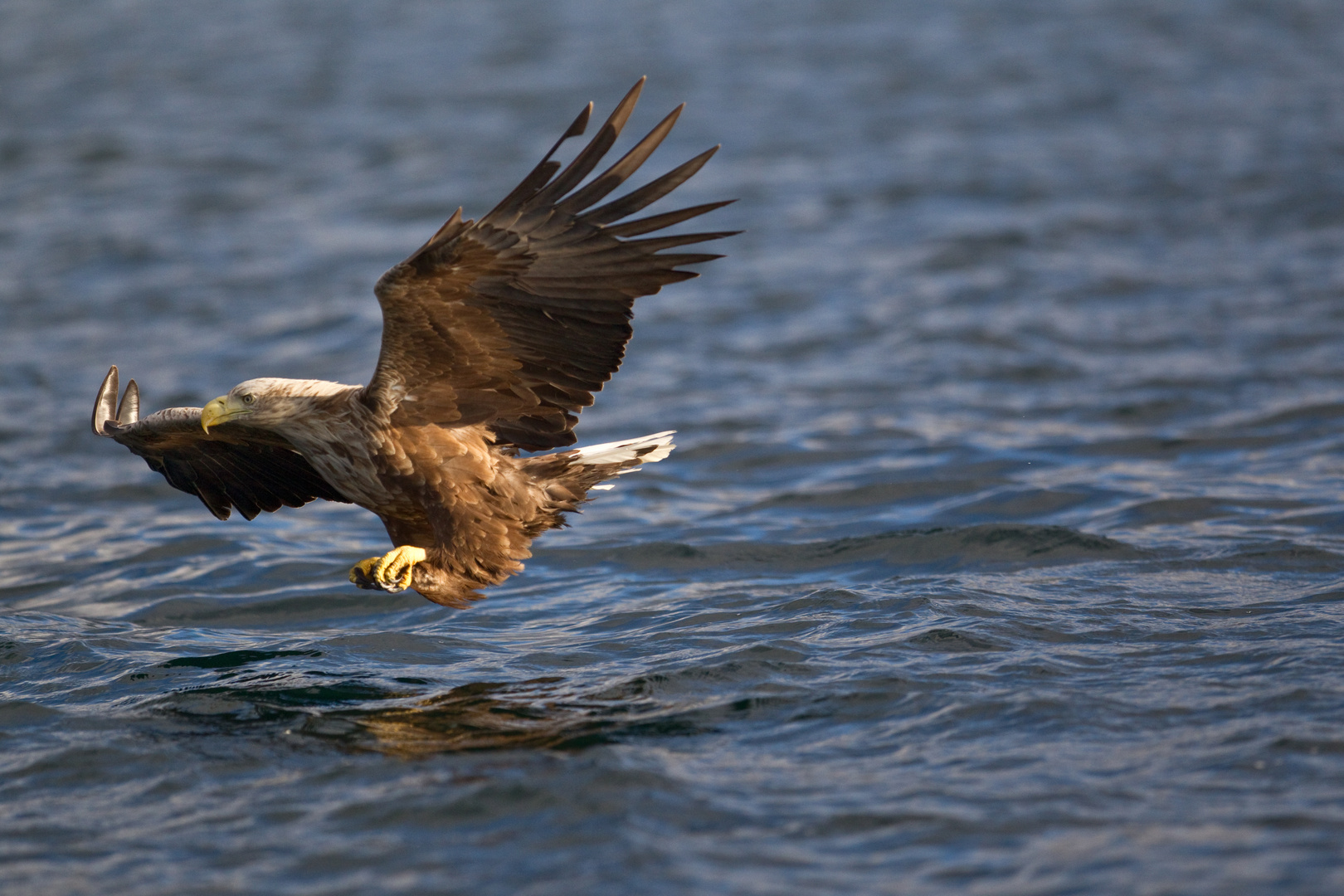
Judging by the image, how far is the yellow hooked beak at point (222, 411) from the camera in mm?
5805

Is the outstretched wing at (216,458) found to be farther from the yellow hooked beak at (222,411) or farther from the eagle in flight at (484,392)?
→ the yellow hooked beak at (222,411)

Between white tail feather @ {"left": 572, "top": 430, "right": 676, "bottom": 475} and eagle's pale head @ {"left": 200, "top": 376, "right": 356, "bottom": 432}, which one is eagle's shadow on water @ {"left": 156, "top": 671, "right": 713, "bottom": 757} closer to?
white tail feather @ {"left": 572, "top": 430, "right": 676, "bottom": 475}

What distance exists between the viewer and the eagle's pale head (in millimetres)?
5805

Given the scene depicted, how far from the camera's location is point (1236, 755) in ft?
15.1

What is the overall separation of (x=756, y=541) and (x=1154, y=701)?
9.63ft

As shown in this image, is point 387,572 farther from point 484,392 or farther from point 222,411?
point 222,411

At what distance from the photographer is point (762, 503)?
27.8ft

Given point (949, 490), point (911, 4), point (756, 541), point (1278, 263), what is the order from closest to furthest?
point (756, 541), point (949, 490), point (1278, 263), point (911, 4)

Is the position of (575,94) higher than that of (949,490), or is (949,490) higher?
(575,94)

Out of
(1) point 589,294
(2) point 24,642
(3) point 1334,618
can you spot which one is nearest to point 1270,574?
(3) point 1334,618

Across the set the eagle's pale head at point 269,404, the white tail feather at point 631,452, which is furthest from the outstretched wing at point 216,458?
the white tail feather at point 631,452

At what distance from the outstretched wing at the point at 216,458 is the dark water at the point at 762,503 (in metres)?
0.65

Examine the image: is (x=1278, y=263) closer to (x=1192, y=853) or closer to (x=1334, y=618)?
(x=1334, y=618)

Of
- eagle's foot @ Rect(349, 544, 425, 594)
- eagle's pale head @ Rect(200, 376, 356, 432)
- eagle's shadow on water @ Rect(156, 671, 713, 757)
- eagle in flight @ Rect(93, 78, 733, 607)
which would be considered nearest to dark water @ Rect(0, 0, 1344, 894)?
eagle's shadow on water @ Rect(156, 671, 713, 757)
